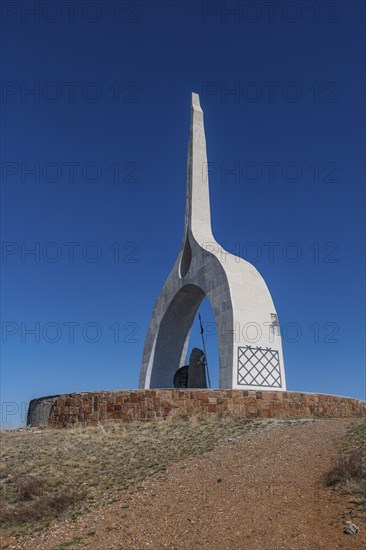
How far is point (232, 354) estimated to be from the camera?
52.1ft

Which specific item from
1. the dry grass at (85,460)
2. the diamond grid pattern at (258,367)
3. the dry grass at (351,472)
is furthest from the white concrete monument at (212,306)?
the dry grass at (351,472)

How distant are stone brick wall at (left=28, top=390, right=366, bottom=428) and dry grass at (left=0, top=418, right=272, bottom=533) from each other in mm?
536

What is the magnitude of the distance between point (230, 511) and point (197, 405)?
6.14m

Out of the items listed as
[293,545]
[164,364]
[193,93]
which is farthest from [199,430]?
[193,93]

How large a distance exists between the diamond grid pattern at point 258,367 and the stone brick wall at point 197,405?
1.33m

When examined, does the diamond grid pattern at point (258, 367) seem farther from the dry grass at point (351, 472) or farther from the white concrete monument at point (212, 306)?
the dry grass at point (351, 472)

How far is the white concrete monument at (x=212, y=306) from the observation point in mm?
16031

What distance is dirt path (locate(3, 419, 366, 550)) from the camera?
23.8ft

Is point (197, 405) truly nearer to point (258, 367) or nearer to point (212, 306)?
point (258, 367)

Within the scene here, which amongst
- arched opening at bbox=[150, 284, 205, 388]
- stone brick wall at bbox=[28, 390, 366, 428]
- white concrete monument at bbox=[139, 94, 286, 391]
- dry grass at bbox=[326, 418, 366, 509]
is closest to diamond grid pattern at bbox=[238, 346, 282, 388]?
white concrete monument at bbox=[139, 94, 286, 391]


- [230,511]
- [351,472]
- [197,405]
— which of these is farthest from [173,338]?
[230,511]

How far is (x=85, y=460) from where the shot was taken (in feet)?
36.6

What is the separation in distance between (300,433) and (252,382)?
166 inches

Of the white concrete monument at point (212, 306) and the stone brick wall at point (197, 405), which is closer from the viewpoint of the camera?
the stone brick wall at point (197, 405)
